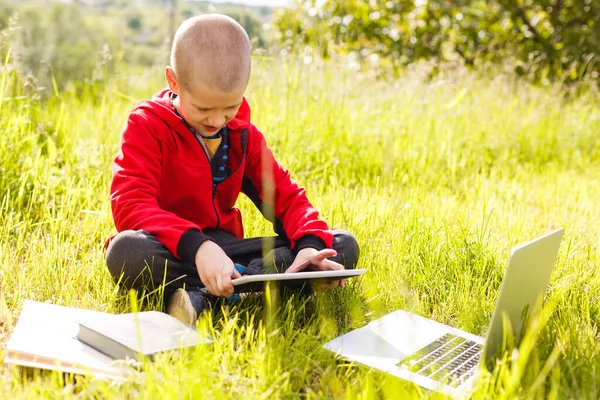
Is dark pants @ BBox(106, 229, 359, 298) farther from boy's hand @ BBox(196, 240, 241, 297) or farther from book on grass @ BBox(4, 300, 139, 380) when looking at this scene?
book on grass @ BBox(4, 300, 139, 380)

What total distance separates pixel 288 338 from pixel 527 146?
357 cm

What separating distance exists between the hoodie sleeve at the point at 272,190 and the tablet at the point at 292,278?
12.1 inches

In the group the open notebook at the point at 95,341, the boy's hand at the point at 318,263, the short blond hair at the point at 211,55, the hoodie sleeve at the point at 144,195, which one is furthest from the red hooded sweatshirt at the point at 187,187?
the open notebook at the point at 95,341

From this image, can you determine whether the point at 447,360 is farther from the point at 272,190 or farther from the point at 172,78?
the point at 172,78

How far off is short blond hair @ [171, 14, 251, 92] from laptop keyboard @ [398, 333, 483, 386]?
98cm

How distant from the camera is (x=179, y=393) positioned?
140 centimetres

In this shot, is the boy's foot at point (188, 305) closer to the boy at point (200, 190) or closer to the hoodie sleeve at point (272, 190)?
the boy at point (200, 190)

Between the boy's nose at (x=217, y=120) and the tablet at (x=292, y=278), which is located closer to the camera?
the tablet at (x=292, y=278)

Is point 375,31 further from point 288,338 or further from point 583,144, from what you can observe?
point 288,338

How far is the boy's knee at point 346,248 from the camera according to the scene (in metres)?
2.35

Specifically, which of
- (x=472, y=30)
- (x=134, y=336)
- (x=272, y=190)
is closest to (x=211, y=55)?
(x=272, y=190)

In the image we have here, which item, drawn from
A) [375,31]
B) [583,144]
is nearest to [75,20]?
[375,31]

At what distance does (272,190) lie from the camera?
2.54m

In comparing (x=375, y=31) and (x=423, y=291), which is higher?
(x=375, y=31)
